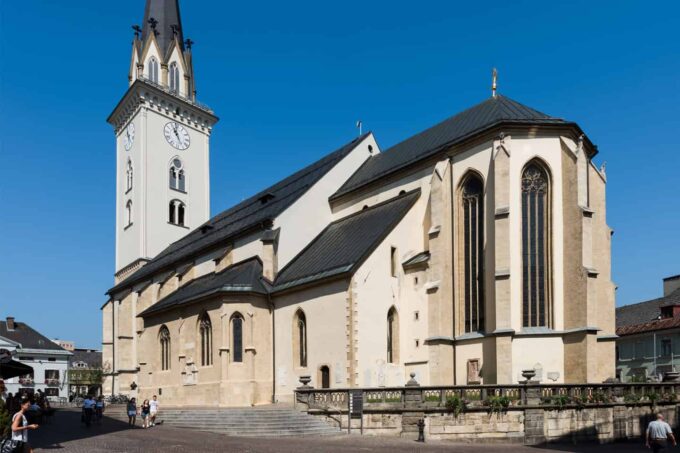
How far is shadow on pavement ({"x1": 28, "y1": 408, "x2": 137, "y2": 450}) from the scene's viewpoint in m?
19.2

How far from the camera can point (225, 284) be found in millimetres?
A: 31297

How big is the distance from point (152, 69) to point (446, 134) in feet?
96.9

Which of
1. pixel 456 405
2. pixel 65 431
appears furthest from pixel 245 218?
pixel 456 405

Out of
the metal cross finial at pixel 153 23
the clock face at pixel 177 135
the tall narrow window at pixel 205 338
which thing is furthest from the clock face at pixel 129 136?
the tall narrow window at pixel 205 338

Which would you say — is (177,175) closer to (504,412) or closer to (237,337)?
(237,337)

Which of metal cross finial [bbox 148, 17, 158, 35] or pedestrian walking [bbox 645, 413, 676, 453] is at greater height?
metal cross finial [bbox 148, 17, 158, 35]

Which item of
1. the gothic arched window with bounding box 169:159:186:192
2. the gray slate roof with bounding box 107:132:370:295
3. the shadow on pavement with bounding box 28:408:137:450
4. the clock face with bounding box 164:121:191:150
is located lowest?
the shadow on pavement with bounding box 28:408:137:450

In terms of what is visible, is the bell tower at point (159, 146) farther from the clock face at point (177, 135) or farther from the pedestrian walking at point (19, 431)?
the pedestrian walking at point (19, 431)

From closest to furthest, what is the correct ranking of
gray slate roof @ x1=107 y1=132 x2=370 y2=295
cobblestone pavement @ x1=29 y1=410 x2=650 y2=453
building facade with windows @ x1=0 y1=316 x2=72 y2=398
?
cobblestone pavement @ x1=29 y1=410 x2=650 y2=453 < gray slate roof @ x1=107 y1=132 x2=370 y2=295 < building facade with windows @ x1=0 y1=316 x2=72 y2=398

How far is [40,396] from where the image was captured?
29.9 m

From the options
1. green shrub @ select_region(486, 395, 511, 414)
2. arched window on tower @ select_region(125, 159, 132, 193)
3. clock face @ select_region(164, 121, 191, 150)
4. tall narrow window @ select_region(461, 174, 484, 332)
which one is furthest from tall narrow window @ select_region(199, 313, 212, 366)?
arched window on tower @ select_region(125, 159, 132, 193)

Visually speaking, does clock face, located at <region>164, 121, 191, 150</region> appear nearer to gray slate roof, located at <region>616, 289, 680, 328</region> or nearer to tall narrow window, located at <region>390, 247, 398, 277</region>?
tall narrow window, located at <region>390, 247, 398, 277</region>

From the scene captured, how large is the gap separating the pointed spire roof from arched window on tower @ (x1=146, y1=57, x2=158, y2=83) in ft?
4.34

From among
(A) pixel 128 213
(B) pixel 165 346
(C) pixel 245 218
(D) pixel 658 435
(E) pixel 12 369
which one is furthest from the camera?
(A) pixel 128 213
